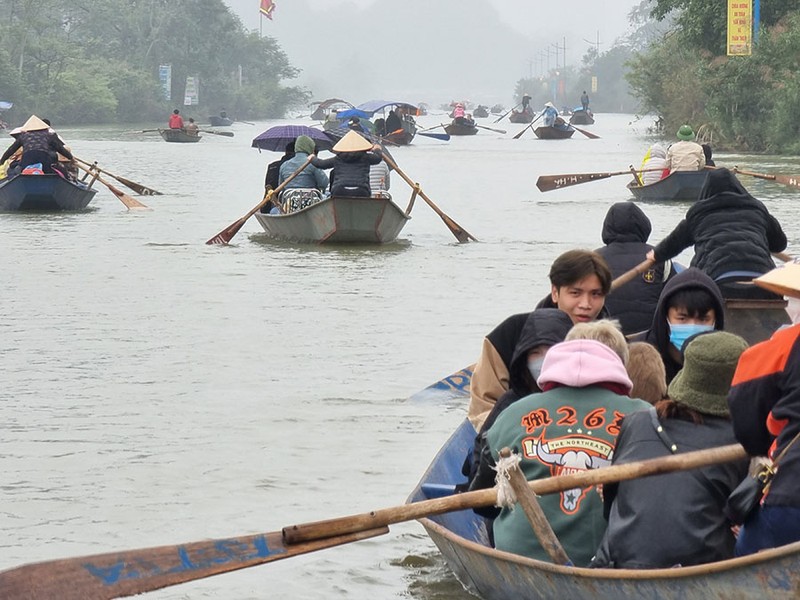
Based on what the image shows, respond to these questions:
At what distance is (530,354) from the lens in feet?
16.5

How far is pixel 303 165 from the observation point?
16.7 meters

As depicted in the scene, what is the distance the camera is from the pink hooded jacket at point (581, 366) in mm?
4445

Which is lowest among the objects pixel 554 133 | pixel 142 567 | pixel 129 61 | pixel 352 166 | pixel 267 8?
pixel 142 567

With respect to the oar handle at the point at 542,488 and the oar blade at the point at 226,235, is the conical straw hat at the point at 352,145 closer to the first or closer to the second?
the oar blade at the point at 226,235

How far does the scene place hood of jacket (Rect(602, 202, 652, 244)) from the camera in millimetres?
7766

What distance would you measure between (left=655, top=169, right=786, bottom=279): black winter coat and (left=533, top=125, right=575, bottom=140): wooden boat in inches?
1717

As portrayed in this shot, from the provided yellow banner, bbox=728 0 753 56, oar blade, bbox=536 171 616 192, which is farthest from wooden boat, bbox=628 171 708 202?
yellow banner, bbox=728 0 753 56

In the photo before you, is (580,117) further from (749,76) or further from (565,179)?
(565,179)

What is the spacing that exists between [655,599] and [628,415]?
22.1 inches

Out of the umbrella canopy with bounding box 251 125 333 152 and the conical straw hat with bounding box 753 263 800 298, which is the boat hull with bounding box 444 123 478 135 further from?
the conical straw hat with bounding box 753 263 800 298

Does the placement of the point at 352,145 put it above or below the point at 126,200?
above

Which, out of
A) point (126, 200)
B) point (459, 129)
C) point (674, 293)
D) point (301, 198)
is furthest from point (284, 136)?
point (459, 129)

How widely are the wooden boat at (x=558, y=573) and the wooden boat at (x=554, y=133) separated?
46063mm

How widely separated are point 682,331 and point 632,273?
6.20ft
